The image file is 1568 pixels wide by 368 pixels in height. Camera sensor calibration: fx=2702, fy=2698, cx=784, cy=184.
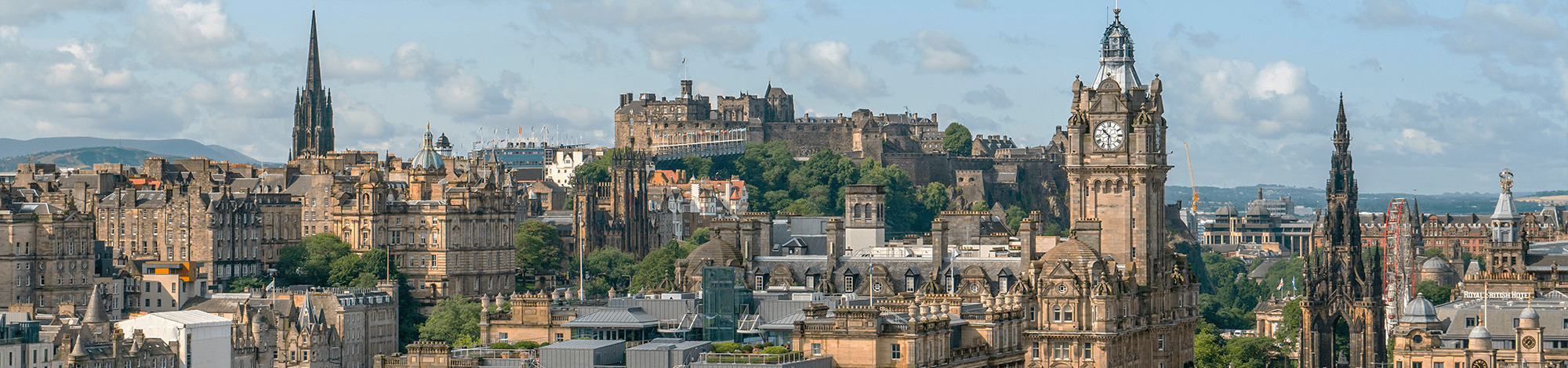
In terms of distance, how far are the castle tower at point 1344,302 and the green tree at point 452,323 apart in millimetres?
53802

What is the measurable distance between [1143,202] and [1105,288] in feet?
36.1

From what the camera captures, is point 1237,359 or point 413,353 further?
point 1237,359

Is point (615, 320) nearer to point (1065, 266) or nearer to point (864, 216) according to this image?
point (1065, 266)

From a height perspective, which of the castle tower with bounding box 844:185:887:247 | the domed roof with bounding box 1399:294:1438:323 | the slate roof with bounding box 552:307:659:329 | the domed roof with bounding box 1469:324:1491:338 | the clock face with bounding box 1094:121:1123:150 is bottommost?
the domed roof with bounding box 1469:324:1491:338

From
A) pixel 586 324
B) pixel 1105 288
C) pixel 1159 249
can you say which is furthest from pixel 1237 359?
pixel 586 324

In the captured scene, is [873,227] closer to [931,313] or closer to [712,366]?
[931,313]

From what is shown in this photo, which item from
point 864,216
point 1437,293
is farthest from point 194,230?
point 1437,293

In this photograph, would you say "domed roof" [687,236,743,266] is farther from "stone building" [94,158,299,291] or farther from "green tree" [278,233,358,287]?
"stone building" [94,158,299,291]

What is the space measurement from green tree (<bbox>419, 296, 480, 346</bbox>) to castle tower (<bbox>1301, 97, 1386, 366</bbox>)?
53802 millimetres

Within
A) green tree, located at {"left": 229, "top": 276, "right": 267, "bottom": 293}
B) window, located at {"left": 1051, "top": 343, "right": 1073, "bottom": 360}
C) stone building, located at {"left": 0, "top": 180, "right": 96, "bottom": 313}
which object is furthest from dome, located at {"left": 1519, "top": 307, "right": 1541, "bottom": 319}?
stone building, located at {"left": 0, "top": 180, "right": 96, "bottom": 313}

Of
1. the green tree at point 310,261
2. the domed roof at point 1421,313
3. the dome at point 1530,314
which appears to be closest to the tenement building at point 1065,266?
the domed roof at point 1421,313

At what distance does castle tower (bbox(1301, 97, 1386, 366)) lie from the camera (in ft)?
569

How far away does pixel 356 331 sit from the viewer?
178000 millimetres

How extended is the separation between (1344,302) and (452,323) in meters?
58.4
